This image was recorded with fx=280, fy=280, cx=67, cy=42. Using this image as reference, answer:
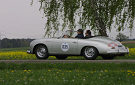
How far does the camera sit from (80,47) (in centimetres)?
1446

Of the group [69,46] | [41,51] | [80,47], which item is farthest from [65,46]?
[41,51]

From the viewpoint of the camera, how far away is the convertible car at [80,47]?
1400 centimetres

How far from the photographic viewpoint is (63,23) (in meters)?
18.7

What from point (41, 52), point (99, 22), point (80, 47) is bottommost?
point (41, 52)

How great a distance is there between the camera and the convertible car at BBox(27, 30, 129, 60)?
14.0 meters

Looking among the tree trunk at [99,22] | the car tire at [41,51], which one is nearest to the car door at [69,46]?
the car tire at [41,51]

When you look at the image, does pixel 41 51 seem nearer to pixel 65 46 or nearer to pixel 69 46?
pixel 65 46

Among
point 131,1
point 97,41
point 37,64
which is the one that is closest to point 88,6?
point 131,1

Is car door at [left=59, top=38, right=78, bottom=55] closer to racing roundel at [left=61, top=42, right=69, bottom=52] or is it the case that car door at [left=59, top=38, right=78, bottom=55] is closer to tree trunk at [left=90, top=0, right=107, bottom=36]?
racing roundel at [left=61, top=42, right=69, bottom=52]

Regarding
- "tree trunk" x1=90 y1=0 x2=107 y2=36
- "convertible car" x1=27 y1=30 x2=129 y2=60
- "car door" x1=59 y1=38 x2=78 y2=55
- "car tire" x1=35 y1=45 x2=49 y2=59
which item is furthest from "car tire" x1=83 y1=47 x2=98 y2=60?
"tree trunk" x1=90 y1=0 x2=107 y2=36

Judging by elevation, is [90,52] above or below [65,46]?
below

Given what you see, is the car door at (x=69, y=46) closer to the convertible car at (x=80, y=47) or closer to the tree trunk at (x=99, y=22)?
the convertible car at (x=80, y=47)

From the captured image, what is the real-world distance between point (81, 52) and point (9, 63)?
3.72 m

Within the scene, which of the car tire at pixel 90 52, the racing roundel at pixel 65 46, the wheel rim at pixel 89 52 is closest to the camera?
the car tire at pixel 90 52
